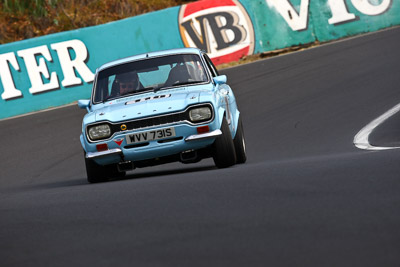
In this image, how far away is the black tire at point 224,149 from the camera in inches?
317

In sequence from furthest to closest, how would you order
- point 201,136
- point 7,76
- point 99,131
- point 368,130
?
point 7,76
point 368,130
point 99,131
point 201,136

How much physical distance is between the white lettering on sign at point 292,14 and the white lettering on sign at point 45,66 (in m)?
4.89

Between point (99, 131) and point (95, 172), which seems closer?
point (99, 131)

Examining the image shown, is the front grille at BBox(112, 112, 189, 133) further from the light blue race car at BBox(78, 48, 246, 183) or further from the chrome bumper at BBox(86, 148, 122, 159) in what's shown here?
the chrome bumper at BBox(86, 148, 122, 159)

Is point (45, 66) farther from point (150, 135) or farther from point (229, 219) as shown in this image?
point (229, 219)

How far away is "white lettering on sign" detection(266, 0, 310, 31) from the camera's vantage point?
1998 cm

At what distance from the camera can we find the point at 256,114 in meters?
14.0

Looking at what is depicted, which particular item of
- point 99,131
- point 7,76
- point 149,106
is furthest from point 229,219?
point 7,76

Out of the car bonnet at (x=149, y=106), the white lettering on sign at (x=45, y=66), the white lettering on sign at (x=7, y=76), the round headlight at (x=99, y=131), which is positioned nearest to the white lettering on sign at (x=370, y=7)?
the white lettering on sign at (x=45, y=66)

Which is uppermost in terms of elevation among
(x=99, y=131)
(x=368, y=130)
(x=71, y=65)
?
(x=99, y=131)

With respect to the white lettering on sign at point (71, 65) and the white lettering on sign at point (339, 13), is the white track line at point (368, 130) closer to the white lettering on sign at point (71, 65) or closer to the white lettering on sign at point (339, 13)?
the white lettering on sign at point (339, 13)

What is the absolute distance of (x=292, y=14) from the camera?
19984 millimetres

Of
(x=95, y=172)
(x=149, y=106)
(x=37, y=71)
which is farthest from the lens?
(x=37, y=71)

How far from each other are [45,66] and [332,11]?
710 centimetres
